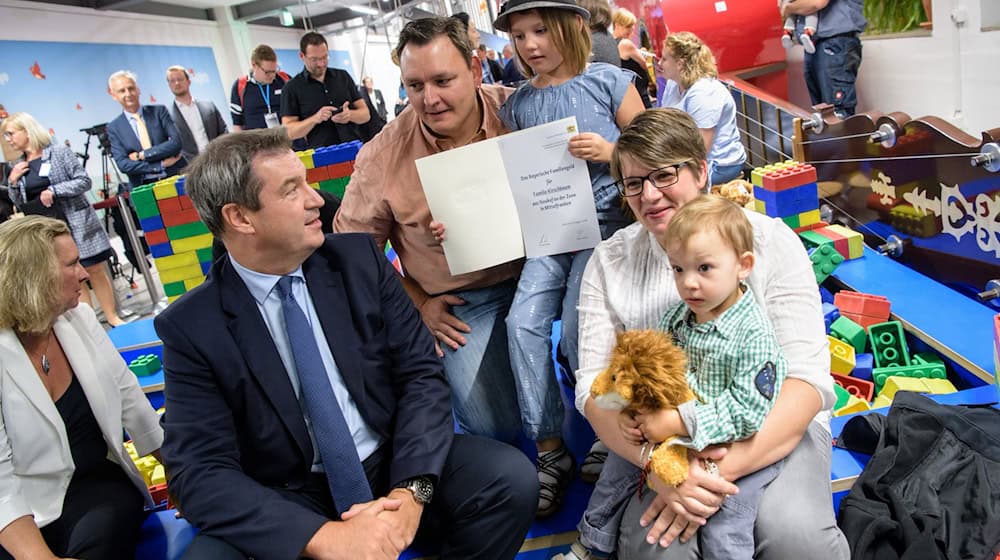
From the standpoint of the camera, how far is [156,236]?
4.27 meters

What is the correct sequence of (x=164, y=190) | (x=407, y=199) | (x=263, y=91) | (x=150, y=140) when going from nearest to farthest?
(x=407, y=199) < (x=164, y=190) < (x=150, y=140) < (x=263, y=91)

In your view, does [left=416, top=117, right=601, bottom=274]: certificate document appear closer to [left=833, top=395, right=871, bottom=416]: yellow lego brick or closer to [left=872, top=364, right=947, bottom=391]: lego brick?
[left=833, top=395, right=871, bottom=416]: yellow lego brick

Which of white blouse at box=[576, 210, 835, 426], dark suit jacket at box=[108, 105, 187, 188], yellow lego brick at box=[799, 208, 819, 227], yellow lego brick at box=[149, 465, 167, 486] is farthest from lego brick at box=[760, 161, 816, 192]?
dark suit jacket at box=[108, 105, 187, 188]

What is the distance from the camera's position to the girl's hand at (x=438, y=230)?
2.24 metres

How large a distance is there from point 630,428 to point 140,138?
5883mm

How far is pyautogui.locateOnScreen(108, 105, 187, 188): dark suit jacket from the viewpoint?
229 inches

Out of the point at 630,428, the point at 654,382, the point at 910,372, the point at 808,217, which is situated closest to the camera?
the point at 654,382

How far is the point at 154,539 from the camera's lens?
2205 millimetres

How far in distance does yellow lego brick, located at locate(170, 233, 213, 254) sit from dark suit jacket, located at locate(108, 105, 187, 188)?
1.87 meters

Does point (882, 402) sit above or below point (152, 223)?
below

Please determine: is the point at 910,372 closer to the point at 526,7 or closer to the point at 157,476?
the point at 526,7

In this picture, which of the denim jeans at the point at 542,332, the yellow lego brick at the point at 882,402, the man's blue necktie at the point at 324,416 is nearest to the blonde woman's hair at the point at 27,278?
the man's blue necktie at the point at 324,416

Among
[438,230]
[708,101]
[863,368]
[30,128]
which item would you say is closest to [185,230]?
[30,128]

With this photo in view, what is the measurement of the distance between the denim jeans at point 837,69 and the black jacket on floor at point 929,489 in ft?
11.5
